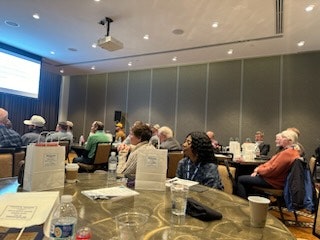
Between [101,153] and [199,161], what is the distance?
9.27 feet

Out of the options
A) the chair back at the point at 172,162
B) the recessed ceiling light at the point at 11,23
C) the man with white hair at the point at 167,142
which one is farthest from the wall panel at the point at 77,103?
the chair back at the point at 172,162

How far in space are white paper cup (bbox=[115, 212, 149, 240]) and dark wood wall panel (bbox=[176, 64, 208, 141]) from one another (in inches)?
271

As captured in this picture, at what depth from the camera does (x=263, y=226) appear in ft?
3.44

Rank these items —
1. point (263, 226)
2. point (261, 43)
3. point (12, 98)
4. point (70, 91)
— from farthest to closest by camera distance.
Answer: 1. point (70, 91)
2. point (12, 98)
3. point (261, 43)
4. point (263, 226)

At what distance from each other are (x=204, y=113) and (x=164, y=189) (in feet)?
20.9

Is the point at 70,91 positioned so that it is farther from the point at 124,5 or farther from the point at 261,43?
the point at 261,43

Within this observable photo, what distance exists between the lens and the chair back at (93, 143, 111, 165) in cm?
446

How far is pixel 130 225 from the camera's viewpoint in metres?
0.96

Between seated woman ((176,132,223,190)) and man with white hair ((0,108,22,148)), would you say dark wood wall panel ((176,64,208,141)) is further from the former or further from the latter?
seated woman ((176,132,223,190))

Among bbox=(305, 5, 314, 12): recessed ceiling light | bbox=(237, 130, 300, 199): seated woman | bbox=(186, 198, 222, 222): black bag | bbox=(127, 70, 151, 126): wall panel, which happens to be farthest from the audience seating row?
bbox=(127, 70, 151, 126): wall panel

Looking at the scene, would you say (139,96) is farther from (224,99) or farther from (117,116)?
(224,99)

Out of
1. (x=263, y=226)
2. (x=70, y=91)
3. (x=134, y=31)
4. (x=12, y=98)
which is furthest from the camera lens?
(x=70, y=91)

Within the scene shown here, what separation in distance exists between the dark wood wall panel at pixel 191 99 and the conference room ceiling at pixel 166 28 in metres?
0.59

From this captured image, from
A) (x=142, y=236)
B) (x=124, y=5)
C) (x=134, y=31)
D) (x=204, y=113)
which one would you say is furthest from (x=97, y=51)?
(x=142, y=236)
